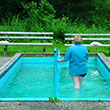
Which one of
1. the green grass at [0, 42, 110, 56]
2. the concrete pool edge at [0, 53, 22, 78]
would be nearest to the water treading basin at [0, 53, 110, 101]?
the concrete pool edge at [0, 53, 22, 78]

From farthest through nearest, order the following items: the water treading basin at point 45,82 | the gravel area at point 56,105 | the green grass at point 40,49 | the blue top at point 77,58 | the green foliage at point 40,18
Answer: the green foliage at point 40,18
the green grass at point 40,49
the water treading basin at point 45,82
the blue top at point 77,58
the gravel area at point 56,105

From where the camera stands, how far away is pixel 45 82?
6.48m

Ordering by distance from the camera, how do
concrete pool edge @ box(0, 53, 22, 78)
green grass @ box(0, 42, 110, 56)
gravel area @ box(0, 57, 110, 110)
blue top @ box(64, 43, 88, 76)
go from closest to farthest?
gravel area @ box(0, 57, 110, 110) → blue top @ box(64, 43, 88, 76) → concrete pool edge @ box(0, 53, 22, 78) → green grass @ box(0, 42, 110, 56)

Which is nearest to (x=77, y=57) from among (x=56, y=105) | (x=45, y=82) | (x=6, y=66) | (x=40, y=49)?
(x=56, y=105)

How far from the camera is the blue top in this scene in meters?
4.90

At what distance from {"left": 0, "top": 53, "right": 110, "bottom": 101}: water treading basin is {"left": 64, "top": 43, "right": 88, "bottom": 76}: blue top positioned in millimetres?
467

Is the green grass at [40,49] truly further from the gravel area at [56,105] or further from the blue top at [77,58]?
the gravel area at [56,105]

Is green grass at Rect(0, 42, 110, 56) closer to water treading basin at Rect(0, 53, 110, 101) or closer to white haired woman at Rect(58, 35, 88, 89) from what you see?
water treading basin at Rect(0, 53, 110, 101)

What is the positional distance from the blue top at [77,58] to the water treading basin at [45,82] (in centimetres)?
47

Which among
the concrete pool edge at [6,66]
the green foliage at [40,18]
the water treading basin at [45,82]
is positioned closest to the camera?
the water treading basin at [45,82]

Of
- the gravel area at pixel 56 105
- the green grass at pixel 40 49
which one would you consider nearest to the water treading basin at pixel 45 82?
the gravel area at pixel 56 105

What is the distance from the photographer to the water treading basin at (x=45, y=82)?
5277 mm

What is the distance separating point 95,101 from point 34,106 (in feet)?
3.12

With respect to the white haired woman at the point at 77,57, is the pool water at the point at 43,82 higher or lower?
lower
